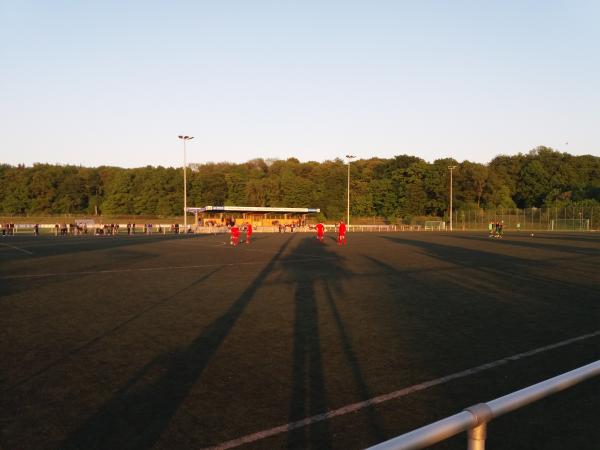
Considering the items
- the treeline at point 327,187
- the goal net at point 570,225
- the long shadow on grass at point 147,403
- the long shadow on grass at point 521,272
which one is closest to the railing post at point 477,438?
the long shadow on grass at point 147,403

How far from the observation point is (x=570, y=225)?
66.3m

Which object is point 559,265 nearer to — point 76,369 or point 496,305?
point 496,305

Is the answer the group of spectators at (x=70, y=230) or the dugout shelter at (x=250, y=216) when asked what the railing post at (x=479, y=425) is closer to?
the group of spectators at (x=70, y=230)

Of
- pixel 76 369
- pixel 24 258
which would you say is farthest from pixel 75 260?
pixel 76 369

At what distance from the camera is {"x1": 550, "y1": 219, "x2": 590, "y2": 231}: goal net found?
65.6 metres

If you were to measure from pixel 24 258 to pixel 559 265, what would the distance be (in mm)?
23170

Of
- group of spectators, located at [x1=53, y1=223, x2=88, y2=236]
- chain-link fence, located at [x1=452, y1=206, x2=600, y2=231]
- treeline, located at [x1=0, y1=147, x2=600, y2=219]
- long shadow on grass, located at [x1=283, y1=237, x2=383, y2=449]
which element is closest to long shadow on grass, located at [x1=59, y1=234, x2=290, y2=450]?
long shadow on grass, located at [x1=283, y1=237, x2=383, y2=449]

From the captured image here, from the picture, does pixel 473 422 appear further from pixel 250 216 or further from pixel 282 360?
pixel 250 216

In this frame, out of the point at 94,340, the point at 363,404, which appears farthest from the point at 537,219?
the point at 363,404

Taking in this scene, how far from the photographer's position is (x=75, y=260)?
20562mm

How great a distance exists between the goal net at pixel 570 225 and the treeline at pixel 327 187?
17.4m

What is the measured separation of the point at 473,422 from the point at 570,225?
244ft

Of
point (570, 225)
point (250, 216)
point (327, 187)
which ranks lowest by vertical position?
point (570, 225)

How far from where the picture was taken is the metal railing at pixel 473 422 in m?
1.64
